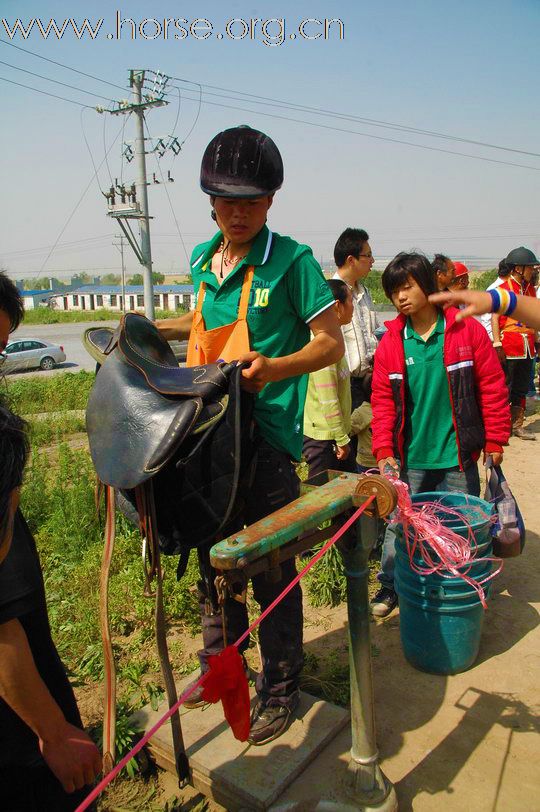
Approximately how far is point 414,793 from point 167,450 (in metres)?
1.55

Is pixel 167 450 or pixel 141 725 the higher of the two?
pixel 167 450

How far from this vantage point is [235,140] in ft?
6.72

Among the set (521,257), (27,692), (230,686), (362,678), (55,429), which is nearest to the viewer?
(27,692)

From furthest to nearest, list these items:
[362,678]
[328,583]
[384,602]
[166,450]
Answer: [328,583], [384,602], [362,678], [166,450]

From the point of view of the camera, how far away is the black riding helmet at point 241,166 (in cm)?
202

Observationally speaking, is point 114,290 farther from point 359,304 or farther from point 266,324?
point 266,324

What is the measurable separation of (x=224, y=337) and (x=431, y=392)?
1.35 meters

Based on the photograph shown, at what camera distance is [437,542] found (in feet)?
8.32

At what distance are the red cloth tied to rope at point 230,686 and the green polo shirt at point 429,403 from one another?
1837mm

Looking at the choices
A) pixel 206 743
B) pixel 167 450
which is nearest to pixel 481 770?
pixel 206 743

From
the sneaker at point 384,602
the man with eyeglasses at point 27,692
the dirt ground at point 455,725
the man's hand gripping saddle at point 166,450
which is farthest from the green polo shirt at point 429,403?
the man with eyeglasses at point 27,692

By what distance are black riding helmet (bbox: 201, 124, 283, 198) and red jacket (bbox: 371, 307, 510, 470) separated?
1332 mm

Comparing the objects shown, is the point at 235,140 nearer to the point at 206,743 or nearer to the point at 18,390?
the point at 206,743

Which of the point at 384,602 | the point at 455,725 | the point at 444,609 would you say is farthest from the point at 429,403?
the point at 455,725
